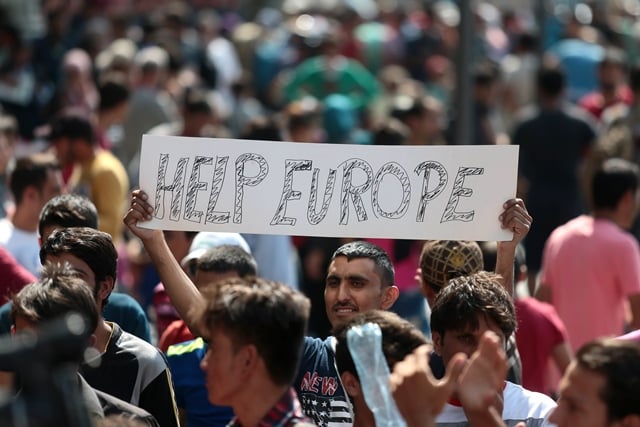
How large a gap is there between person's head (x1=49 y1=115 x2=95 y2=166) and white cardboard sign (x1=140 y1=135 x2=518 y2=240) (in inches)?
134

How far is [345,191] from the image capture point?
17.4 feet

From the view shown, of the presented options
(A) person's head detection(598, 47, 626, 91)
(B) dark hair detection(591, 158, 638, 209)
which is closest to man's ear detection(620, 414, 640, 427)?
(B) dark hair detection(591, 158, 638, 209)

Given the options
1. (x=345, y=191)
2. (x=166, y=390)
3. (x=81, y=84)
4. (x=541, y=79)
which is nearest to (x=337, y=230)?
(x=345, y=191)

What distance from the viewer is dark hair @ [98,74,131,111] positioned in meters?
9.90

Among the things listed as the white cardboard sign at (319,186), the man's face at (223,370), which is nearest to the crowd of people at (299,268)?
the man's face at (223,370)

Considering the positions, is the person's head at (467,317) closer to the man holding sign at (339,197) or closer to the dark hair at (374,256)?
the man holding sign at (339,197)

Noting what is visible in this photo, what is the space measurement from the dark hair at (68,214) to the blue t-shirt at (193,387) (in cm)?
82

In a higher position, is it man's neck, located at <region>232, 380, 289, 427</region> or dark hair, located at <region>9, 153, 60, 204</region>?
dark hair, located at <region>9, 153, 60, 204</region>

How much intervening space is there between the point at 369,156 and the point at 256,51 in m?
12.5

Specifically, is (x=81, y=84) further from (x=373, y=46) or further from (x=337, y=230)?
(x=337, y=230)

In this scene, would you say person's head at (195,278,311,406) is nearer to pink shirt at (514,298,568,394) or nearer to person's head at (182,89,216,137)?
pink shirt at (514,298,568,394)

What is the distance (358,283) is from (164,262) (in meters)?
0.78

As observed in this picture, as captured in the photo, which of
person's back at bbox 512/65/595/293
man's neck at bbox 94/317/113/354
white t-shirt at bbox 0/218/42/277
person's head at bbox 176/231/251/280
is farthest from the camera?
person's back at bbox 512/65/595/293

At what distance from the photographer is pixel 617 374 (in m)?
3.41
